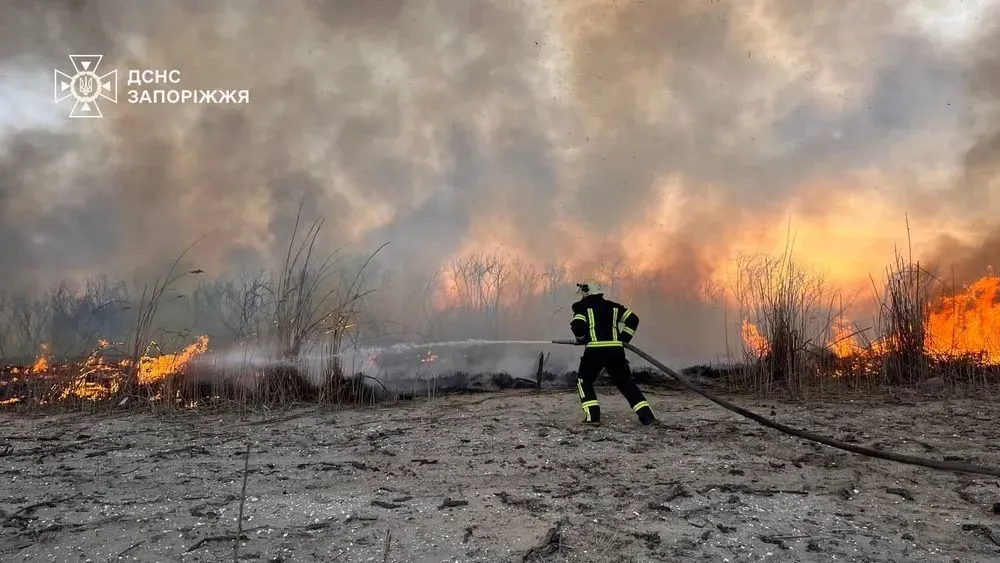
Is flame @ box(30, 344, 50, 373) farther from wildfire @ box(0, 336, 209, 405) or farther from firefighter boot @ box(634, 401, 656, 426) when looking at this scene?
firefighter boot @ box(634, 401, 656, 426)

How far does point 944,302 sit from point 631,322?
255 inches

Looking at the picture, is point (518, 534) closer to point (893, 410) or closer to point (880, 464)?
point (880, 464)

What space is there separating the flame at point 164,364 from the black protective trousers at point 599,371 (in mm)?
5949

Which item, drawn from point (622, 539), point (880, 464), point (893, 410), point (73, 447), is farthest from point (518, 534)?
point (893, 410)

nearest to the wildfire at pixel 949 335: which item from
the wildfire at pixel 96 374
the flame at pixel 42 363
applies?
the wildfire at pixel 96 374

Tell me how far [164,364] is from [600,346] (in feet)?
22.1

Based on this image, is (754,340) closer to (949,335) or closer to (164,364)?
(949,335)

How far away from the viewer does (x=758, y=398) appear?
9047 millimetres

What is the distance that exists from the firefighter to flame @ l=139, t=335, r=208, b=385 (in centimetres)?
593

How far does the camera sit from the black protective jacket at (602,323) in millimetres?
7375

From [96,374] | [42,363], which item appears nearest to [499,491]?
[96,374]

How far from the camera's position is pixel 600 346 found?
7.34m

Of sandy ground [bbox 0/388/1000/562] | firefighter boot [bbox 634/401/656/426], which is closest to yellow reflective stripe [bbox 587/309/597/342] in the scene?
firefighter boot [bbox 634/401/656/426]

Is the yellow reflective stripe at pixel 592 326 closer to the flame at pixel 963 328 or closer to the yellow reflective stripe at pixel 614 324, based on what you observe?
the yellow reflective stripe at pixel 614 324
